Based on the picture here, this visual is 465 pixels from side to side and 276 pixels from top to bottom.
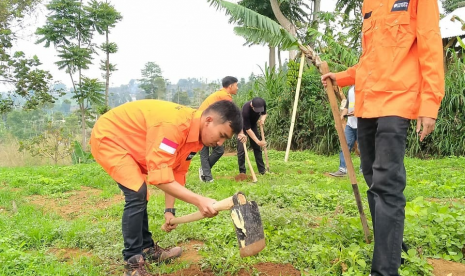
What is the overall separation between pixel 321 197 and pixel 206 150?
9.41 ft

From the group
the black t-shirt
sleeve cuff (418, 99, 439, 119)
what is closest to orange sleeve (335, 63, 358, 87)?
sleeve cuff (418, 99, 439, 119)

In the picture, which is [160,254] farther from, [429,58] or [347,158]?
[429,58]

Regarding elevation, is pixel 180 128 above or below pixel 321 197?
above

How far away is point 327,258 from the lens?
269 centimetres

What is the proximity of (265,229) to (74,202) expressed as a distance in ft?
11.5

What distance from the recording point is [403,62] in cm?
232

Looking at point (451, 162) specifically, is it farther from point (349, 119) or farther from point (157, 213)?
point (157, 213)

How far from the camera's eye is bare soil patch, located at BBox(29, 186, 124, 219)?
507 centimetres

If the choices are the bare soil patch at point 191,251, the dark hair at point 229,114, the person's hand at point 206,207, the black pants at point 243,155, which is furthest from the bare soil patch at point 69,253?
the black pants at point 243,155

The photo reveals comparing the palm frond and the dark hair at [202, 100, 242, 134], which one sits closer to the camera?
the dark hair at [202, 100, 242, 134]

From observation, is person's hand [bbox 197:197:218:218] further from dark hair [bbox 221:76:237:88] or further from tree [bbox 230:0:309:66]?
tree [bbox 230:0:309:66]

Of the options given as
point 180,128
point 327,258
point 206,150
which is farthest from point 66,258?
point 206,150

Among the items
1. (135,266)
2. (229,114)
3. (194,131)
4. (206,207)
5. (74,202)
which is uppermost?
(229,114)

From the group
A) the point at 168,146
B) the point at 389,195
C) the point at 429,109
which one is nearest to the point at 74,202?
the point at 168,146
